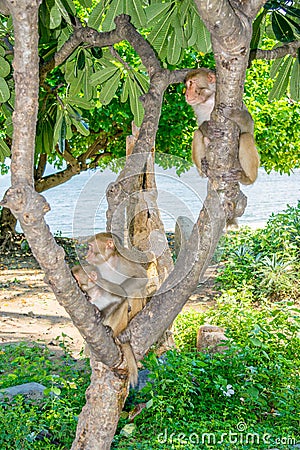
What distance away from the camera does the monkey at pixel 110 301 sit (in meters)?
1.64

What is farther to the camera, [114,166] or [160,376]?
[160,376]

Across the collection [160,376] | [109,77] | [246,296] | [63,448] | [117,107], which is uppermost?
[117,107]

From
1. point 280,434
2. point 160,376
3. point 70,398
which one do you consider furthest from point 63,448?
point 280,434

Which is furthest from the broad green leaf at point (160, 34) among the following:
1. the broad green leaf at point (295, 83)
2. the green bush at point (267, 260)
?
the green bush at point (267, 260)

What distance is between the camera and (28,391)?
3.24 metres

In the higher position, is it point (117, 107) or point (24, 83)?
point (117, 107)

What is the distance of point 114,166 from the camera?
2.30 m

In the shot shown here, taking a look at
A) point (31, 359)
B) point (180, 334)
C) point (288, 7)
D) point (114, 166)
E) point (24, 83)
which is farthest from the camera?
point (180, 334)

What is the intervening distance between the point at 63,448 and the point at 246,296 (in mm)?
2895

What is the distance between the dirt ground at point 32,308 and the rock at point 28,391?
2.34ft

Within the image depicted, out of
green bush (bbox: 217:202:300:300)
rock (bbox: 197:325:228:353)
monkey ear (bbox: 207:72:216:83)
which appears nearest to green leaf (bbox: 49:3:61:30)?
monkey ear (bbox: 207:72:216:83)

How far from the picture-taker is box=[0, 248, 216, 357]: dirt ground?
15.7ft

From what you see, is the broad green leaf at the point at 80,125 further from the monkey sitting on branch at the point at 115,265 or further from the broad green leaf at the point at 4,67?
the monkey sitting on branch at the point at 115,265

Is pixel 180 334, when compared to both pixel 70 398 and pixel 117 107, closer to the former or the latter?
pixel 70 398
